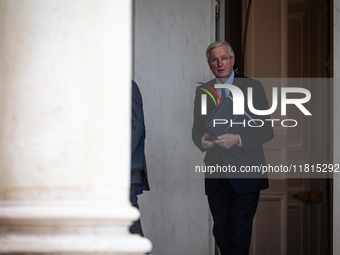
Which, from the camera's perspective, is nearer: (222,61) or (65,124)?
(65,124)

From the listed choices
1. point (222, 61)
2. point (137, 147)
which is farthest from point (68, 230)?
point (222, 61)

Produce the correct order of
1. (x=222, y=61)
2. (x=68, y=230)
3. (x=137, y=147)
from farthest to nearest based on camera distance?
1. (x=222, y=61)
2. (x=137, y=147)
3. (x=68, y=230)

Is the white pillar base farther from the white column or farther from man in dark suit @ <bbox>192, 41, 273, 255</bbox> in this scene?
man in dark suit @ <bbox>192, 41, 273, 255</bbox>

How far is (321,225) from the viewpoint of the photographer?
156 inches

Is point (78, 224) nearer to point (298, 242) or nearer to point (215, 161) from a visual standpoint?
point (215, 161)

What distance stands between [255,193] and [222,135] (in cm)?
46

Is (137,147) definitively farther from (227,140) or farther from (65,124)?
(65,124)

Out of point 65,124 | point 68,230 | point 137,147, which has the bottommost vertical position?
point 68,230

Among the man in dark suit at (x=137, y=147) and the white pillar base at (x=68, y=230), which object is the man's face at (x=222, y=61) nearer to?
the man in dark suit at (x=137, y=147)

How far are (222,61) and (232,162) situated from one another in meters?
0.75

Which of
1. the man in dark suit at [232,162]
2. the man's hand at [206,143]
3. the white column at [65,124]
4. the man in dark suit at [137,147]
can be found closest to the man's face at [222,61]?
the man in dark suit at [232,162]

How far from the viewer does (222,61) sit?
289cm

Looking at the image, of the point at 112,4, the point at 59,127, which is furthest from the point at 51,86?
the point at 112,4

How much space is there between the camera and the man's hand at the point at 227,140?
8.66 ft
